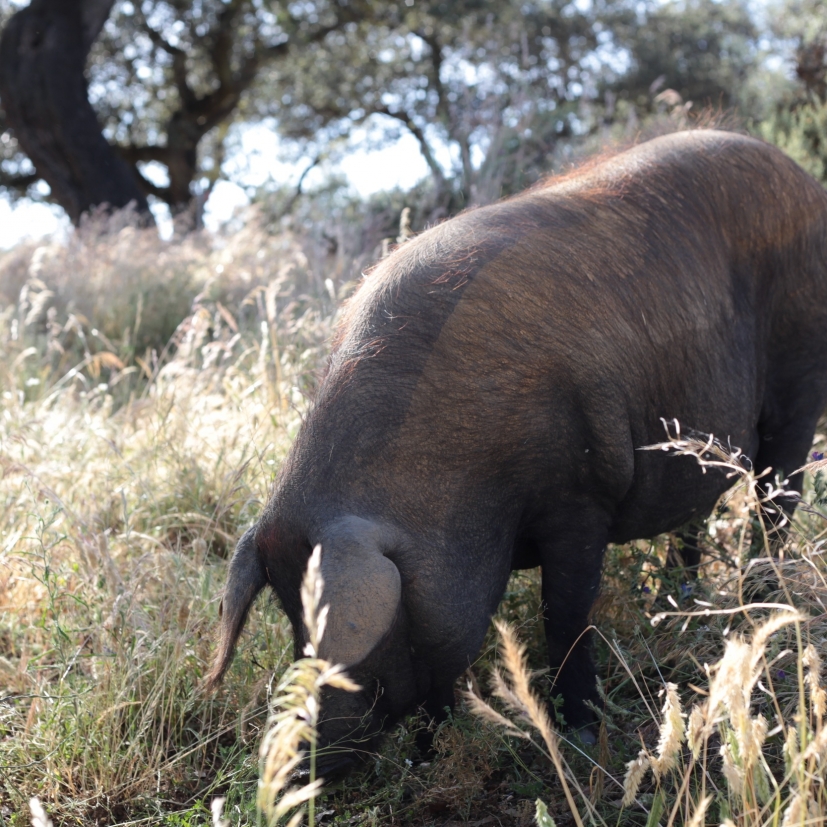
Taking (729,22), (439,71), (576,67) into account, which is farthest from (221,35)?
(729,22)

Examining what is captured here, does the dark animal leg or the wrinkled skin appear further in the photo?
the dark animal leg

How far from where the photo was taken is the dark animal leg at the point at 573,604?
9.00 feet

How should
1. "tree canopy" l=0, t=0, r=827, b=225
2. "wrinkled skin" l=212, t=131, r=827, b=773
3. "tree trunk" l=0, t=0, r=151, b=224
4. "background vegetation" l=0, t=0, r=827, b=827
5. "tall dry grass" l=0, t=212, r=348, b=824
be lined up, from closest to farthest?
1. "wrinkled skin" l=212, t=131, r=827, b=773
2. "background vegetation" l=0, t=0, r=827, b=827
3. "tall dry grass" l=0, t=212, r=348, b=824
4. "tree trunk" l=0, t=0, r=151, b=224
5. "tree canopy" l=0, t=0, r=827, b=225

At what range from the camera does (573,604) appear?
2807 mm

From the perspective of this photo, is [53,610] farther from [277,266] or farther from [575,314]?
[277,266]

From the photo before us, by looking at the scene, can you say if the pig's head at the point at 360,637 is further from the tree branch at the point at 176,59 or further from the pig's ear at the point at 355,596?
the tree branch at the point at 176,59

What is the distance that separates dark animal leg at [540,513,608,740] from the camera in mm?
2744

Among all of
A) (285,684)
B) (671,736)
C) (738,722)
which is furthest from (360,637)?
(738,722)

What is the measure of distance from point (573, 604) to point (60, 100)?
39.4 feet

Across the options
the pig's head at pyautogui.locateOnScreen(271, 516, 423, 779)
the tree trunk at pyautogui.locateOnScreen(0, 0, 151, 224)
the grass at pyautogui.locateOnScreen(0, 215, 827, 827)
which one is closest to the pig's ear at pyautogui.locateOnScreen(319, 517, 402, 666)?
the pig's head at pyautogui.locateOnScreen(271, 516, 423, 779)

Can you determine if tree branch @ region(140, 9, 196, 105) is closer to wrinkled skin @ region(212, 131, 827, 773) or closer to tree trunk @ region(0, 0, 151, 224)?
tree trunk @ region(0, 0, 151, 224)

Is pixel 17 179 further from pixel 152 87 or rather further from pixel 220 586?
pixel 220 586

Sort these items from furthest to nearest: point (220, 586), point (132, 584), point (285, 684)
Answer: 1. point (220, 586)
2. point (132, 584)
3. point (285, 684)

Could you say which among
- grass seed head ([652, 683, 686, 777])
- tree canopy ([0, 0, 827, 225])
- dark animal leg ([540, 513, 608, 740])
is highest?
tree canopy ([0, 0, 827, 225])
